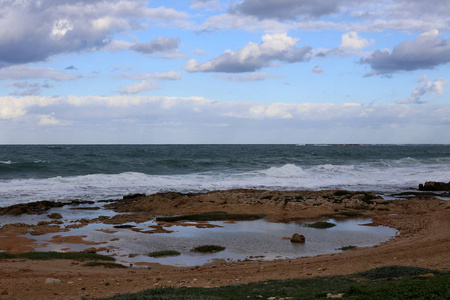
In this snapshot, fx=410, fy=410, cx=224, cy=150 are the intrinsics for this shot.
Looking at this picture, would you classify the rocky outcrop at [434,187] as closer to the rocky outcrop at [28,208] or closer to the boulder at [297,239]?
the boulder at [297,239]

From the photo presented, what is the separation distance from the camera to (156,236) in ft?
55.7

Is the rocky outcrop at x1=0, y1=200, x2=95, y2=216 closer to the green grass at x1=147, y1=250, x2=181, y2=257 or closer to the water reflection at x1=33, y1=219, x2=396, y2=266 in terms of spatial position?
the water reflection at x1=33, y1=219, x2=396, y2=266

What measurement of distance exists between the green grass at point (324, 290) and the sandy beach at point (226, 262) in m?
1.00

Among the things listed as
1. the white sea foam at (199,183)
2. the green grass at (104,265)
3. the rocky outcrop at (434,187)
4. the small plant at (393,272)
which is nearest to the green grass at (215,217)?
the green grass at (104,265)

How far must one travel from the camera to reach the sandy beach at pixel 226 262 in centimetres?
1027

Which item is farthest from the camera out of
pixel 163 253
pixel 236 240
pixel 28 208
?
pixel 28 208

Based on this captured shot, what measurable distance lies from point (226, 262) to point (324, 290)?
208 inches

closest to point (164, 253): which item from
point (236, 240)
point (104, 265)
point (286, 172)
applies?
point (104, 265)

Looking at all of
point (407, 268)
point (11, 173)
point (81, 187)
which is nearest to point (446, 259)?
point (407, 268)

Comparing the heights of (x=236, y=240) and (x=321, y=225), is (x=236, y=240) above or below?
below

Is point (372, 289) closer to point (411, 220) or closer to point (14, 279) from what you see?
point (14, 279)

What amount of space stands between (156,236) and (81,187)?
19.0 meters

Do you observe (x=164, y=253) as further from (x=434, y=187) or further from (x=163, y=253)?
(x=434, y=187)

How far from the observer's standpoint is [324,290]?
8.20 m
